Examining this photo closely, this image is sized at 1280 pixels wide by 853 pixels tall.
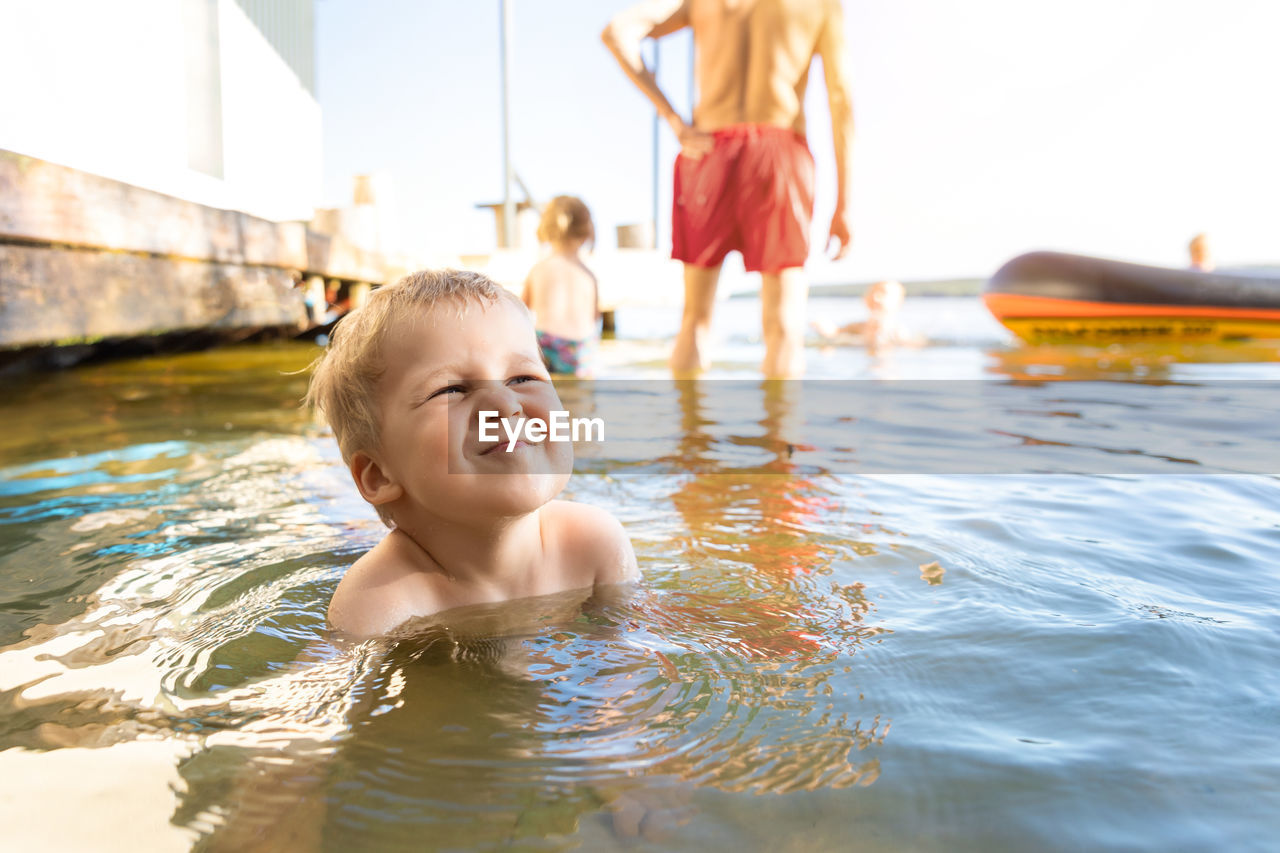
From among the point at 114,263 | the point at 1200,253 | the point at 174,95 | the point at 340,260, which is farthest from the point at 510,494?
the point at 1200,253

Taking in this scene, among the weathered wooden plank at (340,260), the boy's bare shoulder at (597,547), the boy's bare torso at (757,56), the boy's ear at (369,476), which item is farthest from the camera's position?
the weathered wooden plank at (340,260)

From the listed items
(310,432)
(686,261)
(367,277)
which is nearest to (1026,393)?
(686,261)

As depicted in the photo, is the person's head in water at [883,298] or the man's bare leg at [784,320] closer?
the man's bare leg at [784,320]

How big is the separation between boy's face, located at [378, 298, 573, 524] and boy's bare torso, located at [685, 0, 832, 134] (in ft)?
12.2

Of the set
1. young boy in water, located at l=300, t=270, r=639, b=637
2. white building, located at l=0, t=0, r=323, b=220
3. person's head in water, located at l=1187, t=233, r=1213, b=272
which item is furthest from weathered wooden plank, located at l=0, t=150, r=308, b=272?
person's head in water, located at l=1187, t=233, r=1213, b=272

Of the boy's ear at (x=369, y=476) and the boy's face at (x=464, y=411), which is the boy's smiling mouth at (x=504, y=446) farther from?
the boy's ear at (x=369, y=476)

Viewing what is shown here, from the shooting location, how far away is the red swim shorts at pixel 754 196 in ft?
16.5

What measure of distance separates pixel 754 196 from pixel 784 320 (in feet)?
2.26

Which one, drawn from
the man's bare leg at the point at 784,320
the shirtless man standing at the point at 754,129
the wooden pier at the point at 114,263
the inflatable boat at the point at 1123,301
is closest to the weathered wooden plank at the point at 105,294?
the wooden pier at the point at 114,263

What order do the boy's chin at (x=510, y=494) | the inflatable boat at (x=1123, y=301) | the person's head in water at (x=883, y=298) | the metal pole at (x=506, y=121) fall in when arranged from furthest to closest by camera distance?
the metal pole at (x=506, y=121)
the person's head in water at (x=883, y=298)
the inflatable boat at (x=1123, y=301)
the boy's chin at (x=510, y=494)

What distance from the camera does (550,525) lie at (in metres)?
1.94

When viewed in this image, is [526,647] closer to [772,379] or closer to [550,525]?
[550,525]

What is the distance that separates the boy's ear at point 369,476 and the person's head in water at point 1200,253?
11267 mm

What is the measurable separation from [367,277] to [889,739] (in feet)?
29.6
